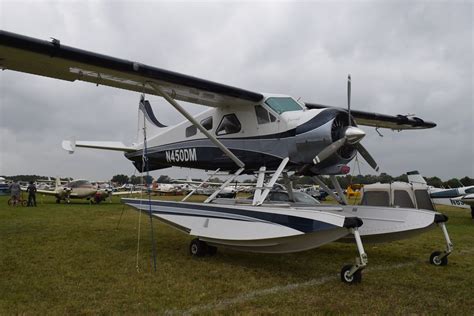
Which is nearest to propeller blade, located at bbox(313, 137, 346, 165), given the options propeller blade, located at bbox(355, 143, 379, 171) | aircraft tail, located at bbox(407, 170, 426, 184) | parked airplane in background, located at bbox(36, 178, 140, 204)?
propeller blade, located at bbox(355, 143, 379, 171)

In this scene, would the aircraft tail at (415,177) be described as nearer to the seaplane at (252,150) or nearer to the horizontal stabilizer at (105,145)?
the seaplane at (252,150)

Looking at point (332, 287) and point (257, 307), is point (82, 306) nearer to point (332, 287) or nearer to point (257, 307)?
point (257, 307)

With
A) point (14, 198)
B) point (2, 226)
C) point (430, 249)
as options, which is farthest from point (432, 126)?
point (14, 198)

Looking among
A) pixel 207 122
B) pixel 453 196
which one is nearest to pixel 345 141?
pixel 207 122

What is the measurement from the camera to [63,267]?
598cm

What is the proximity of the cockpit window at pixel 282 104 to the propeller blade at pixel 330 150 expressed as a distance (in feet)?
4.73

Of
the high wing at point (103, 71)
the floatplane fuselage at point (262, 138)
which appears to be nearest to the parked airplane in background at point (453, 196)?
the floatplane fuselage at point (262, 138)

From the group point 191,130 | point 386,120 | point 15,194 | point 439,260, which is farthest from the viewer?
point 15,194

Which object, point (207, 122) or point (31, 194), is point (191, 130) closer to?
point (207, 122)

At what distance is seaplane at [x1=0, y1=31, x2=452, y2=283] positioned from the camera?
5555 millimetres

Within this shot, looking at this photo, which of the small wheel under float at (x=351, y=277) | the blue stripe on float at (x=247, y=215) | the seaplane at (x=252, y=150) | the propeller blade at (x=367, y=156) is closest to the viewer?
the small wheel under float at (x=351, y=277)

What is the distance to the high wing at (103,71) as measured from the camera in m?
5.45

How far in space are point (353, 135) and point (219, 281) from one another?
3.32 meters

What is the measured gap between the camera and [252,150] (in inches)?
307
